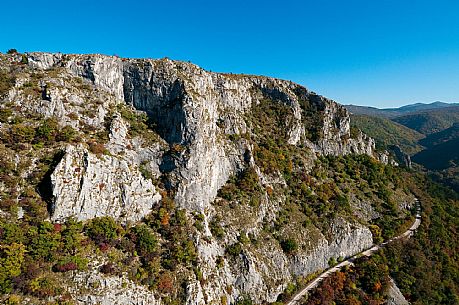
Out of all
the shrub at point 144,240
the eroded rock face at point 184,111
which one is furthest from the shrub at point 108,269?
the eroded rock face at point 184,111

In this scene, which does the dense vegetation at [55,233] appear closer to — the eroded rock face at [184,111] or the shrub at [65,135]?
the shrub at [65,135]

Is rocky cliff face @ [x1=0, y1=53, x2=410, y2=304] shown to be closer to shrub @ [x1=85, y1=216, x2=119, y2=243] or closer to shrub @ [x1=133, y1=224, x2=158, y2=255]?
shrub @ [x1=85, y1=216, x2=119, y2=243]

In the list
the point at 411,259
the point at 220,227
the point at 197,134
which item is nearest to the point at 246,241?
the point at 220,227

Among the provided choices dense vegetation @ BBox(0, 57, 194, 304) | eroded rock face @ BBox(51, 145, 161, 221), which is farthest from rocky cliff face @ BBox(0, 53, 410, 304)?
dense vegetation @ BBox(0, 57, 194, 304)

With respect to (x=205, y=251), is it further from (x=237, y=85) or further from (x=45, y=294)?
(x=237, y=85)

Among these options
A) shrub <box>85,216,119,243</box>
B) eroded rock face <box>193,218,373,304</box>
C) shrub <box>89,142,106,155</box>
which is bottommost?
eroded rock face <box>193,218,373,304</box>

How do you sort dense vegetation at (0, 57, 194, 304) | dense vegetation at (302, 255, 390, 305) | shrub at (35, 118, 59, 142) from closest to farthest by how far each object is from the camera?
dense vegetation at (0, 57, 194, 304) < shrub at (35, 118, 59, 142) < dense vegetation at (302, 255, 390, 305)

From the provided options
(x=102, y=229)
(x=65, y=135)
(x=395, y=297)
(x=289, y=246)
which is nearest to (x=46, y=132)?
(x=65, y=135)

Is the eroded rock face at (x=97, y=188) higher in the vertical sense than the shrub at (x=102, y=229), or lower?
higher
